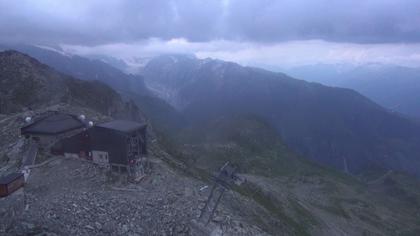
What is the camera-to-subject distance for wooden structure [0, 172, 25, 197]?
3397 cm

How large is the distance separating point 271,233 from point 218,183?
9188mm

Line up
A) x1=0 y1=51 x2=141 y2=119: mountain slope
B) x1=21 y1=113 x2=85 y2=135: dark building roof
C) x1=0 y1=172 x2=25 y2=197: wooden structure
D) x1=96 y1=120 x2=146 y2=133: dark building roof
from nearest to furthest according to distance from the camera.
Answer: x1=0 y1=172 x2=25 y2=197: wooden structure < x1=96 y1=120 x2=146 y2=133: dark building roof < x1=21 y1=113 x2=85 y2=135: dark building roof < x1=0 y1=51 x2=141 y2=119: mountain slope

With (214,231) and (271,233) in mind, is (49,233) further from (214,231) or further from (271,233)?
(271,233)

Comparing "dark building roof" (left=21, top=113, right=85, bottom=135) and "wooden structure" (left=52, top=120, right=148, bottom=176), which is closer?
"wooden structure" (left=52, top=120, right=148, bottom=176)

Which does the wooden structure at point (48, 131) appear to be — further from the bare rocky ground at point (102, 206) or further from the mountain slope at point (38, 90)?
the mountain slope at point (38, 90)

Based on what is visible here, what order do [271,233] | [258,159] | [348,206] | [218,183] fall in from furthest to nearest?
1. [258,159]
2. [348,206]
3. [271,233]
4. [218,183]

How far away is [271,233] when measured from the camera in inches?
1676

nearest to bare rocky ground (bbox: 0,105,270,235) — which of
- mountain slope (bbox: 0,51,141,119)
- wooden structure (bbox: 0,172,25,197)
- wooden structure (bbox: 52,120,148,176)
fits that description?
wooden structure (bbox: 0,172,25,197)

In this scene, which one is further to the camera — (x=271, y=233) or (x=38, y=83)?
(x=38, y=83)

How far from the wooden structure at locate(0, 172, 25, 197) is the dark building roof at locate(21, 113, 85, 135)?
25.9 ft

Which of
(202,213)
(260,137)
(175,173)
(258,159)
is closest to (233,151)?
(258,159)

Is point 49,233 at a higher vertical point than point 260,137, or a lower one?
higher

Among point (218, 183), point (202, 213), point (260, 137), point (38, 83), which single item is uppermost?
point (218, 183)

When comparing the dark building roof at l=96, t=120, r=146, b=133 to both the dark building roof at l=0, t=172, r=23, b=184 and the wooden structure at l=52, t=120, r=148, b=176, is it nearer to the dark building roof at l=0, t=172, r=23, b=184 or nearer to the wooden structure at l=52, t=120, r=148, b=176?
the wooden structure at l=52, t=120, r=148, b=176
